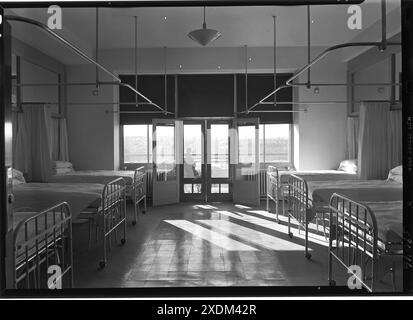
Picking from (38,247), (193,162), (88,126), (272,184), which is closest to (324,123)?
(272,184)

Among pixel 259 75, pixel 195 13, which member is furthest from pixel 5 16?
pixel 259 75

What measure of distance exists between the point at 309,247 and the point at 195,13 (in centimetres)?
339

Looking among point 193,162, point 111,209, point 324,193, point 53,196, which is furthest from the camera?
point 193,162

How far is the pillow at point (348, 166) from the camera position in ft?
21.3

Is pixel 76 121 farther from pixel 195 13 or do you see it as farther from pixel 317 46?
pixel 317 46

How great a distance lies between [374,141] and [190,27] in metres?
3.20

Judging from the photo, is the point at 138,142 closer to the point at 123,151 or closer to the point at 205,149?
the point at 123,151

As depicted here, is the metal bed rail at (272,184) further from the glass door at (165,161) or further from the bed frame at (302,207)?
the glass door at (165,161)

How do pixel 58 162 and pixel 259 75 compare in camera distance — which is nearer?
pixel 58 162

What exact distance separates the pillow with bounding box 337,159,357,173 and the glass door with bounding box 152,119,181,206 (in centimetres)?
340

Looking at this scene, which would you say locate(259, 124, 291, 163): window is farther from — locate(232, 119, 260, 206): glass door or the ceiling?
the ceiling

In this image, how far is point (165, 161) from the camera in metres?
7.98

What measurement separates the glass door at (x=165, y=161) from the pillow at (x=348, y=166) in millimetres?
3399

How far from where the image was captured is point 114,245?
4.66 meters
